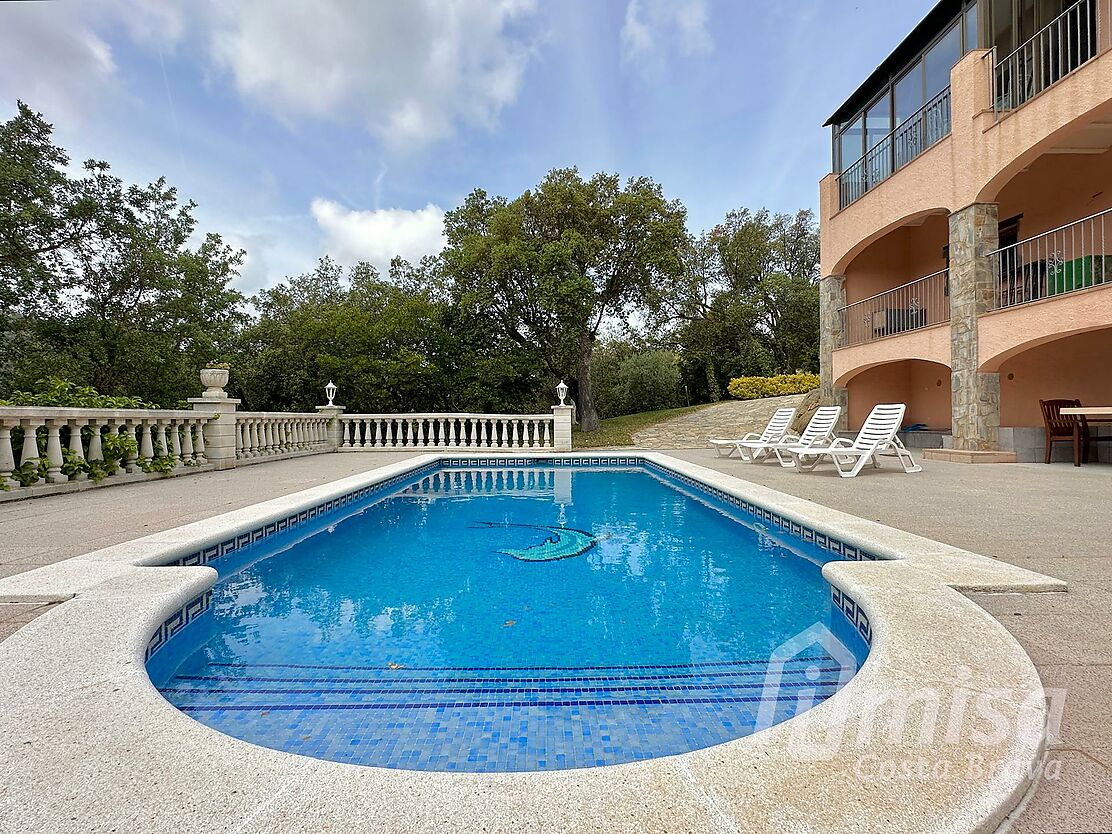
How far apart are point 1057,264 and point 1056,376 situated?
2.81 meters

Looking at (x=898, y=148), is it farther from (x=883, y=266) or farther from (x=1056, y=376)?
(x=1056, y=376)

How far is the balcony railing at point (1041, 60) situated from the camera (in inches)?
345

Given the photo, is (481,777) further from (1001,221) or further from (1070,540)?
(1001,221)

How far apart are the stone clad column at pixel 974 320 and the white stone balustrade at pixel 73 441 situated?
12935 millimetres

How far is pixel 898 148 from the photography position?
12.1 metres

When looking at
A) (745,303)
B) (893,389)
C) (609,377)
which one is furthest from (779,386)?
(609,377)

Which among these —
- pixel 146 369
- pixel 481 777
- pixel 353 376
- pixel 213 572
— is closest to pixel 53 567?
pixel 213 572

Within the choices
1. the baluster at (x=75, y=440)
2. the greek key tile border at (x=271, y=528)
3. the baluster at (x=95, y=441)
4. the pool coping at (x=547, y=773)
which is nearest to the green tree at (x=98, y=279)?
the baluster at (x=95, y=441)

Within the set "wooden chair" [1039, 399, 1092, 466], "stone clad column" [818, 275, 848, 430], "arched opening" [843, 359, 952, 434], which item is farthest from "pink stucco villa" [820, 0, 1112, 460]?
"stone clad column" [818, 275, 848, 430]

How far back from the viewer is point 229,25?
12.3ft

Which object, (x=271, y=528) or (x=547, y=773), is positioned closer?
(x=547, y=773)

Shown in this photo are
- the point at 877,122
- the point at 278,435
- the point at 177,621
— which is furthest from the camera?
the point at 877,122

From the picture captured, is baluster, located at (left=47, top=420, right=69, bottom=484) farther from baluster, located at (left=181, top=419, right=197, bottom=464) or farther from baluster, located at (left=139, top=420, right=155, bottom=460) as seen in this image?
baluster, located at (left=181, top=419, right=197, bottom=464)

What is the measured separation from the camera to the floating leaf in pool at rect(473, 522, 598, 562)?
4.67m
